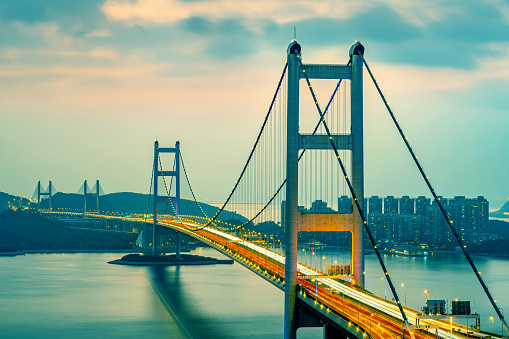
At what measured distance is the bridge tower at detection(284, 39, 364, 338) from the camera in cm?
2925

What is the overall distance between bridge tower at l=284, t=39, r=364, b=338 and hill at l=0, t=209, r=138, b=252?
85619 millimetres

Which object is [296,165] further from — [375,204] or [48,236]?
[375,204]

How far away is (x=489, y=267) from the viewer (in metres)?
102

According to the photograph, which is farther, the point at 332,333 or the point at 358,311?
the point at 332,333

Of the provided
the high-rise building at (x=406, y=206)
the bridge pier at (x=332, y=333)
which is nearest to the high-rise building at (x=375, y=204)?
the high-rise building at (x=406, y=206)

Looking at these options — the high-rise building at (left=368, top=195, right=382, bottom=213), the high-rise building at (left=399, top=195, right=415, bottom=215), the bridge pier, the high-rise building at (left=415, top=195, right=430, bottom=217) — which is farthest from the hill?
the bridge pier

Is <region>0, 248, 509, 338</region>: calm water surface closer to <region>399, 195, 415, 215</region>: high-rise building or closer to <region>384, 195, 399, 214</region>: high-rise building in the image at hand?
<region>399, 195, 415, 215</region>: high-rise building

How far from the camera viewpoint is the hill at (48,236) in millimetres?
119644

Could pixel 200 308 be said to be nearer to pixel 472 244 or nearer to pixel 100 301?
pixel 100 301

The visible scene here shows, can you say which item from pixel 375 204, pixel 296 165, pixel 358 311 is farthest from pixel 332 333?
pixel 375 204

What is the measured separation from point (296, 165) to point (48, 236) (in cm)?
10656

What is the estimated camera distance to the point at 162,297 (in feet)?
199

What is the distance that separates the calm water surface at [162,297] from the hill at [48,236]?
76.4ft

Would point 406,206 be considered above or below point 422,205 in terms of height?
below
